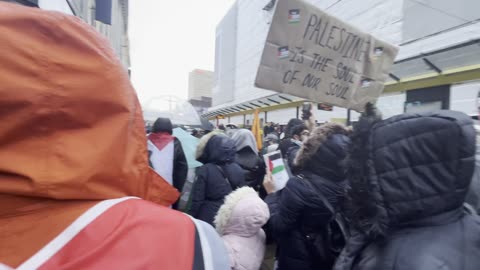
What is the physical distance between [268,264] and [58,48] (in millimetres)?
3297

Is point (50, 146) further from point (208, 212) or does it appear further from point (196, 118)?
point (196, 118)

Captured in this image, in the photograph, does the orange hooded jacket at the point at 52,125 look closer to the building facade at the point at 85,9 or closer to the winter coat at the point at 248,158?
the building facade at the point at 85,9

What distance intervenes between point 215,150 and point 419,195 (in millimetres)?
2379

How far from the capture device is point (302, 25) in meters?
2.32

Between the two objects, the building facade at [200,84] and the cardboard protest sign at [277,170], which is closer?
the cardboard protest sign at [277,170]

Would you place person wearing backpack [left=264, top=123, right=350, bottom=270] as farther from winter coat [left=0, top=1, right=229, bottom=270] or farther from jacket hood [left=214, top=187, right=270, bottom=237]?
winter coat [left=0, top=1, right=229, bottom=270]

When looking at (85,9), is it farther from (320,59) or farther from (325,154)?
(325,154)

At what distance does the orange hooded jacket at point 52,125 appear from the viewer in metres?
0.62

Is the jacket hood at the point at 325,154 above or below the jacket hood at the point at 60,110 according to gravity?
below

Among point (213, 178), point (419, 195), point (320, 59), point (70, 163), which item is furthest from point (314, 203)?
point (70, 163)

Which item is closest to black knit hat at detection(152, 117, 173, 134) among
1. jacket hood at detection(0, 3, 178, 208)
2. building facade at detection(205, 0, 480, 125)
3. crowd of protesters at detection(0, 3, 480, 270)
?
building facade at detection(205, 0, 480, 125)

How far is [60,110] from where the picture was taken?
2.18 feet

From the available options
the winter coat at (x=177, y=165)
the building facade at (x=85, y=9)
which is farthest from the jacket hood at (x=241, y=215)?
the winter coat at (x=177, y=165)

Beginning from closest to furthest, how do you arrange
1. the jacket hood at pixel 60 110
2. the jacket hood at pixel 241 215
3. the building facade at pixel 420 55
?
the jacket hood at pixel 60 110
the jacket hood at pixel 241 215
the building facade at pixel 420 55
